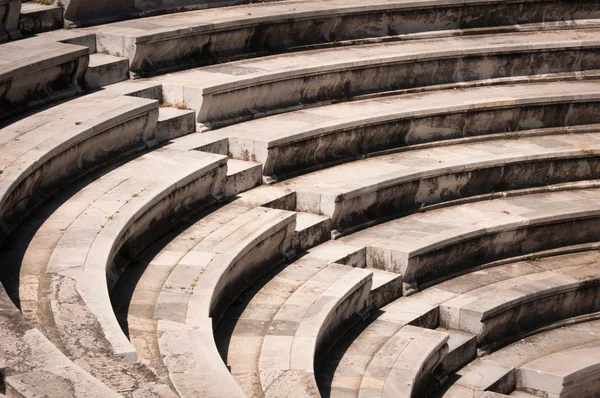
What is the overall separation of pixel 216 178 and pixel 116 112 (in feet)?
4.66

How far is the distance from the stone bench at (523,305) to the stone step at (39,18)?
6.51 metres

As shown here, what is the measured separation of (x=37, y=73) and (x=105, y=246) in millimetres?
3661

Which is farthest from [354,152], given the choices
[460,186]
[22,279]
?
[22,279]

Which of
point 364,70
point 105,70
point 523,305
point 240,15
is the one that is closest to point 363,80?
point 364,70

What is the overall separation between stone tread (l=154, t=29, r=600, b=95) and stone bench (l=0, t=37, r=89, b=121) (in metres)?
1.51

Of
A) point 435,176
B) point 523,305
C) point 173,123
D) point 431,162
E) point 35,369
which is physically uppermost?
point 173,123

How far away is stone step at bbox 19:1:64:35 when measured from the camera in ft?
48.3

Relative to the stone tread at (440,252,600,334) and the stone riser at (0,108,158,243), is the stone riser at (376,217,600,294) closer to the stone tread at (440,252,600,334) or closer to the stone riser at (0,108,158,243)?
the stone tread at (440,252,600,334)

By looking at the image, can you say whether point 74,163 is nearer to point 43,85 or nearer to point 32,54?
point 43,85

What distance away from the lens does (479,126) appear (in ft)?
56.4

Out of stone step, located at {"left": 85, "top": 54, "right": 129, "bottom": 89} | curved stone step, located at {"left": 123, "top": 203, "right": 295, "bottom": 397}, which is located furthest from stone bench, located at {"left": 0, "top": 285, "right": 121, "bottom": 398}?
stone step, located at {"left": 85, "top": 54, "right": 129, "bottom": 89}

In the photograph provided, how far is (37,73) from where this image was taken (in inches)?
517

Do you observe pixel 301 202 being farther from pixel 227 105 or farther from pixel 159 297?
pixel 159 297

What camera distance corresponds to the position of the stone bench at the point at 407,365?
11344mm
